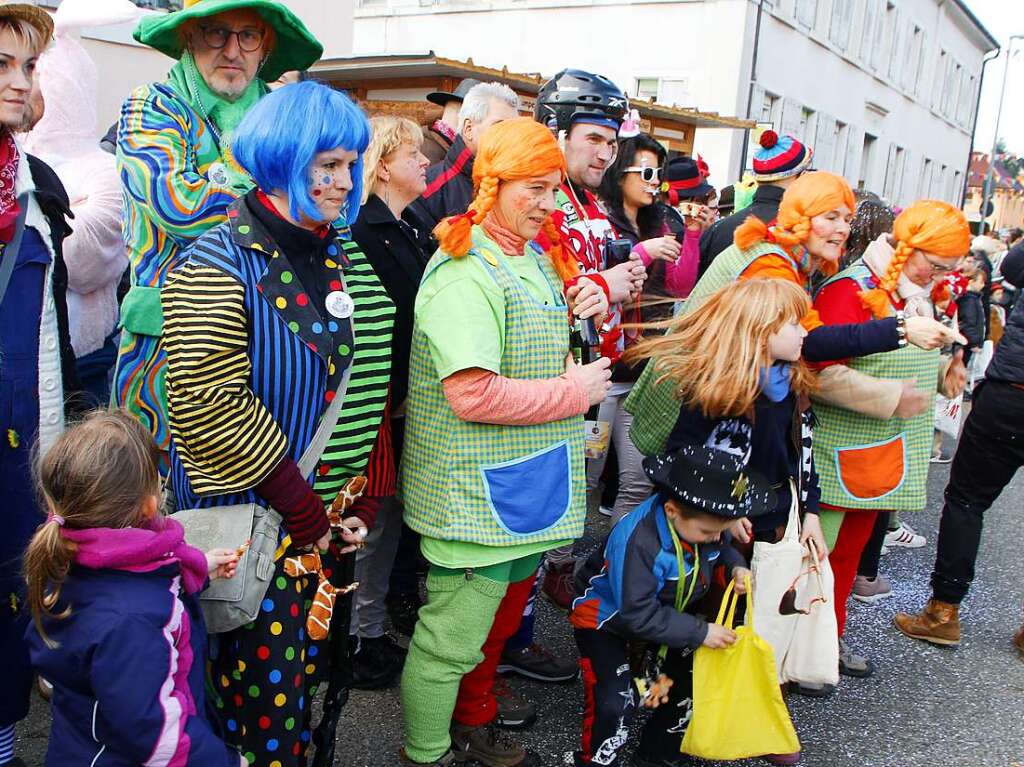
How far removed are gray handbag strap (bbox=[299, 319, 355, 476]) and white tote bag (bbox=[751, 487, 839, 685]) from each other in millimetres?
1523

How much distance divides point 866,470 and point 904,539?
221 centimetres

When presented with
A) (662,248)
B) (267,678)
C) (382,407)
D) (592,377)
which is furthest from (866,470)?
(267,678)

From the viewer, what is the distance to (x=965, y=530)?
390 cm

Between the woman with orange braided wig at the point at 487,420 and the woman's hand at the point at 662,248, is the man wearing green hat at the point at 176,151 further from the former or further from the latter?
the woman's hand at the point at 662,248

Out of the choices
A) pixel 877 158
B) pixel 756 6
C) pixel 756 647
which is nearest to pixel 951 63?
pixel 877 158

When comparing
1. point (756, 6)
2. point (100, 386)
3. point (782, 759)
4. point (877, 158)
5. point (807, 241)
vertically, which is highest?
point (756, 6)

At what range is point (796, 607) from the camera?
294cm

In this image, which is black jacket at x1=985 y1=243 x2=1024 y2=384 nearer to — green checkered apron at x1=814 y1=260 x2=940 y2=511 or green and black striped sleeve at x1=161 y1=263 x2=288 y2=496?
green checkered apron at x1=814 y1=260 x2=940 y2=511

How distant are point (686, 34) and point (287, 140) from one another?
15.4 m

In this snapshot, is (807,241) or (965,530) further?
(965,530)

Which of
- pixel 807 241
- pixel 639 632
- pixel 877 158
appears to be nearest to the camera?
pixel 639 632

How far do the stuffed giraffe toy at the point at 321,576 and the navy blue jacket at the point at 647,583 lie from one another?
83cm

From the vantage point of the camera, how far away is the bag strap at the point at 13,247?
6.75 feet

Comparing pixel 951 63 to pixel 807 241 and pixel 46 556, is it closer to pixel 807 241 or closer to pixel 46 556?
pixel 807 241
